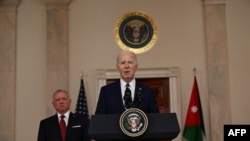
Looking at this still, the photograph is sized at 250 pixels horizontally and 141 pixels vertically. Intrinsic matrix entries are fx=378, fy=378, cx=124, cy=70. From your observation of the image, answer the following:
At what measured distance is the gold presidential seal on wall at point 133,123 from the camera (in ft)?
6.37

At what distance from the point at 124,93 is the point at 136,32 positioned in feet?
19.8

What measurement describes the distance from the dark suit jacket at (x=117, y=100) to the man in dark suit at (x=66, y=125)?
1.82m

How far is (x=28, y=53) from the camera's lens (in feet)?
26.9

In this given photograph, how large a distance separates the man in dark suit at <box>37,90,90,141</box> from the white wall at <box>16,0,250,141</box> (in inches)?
142

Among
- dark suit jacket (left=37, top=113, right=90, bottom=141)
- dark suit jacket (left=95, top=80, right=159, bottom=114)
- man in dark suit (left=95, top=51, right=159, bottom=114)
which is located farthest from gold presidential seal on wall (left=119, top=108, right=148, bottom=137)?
dark suit jacket (left=37, top=113, right=90, bottom=141)

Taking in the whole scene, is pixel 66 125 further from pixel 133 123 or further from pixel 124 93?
pixel 133 123

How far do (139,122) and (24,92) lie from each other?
6506 millimetres

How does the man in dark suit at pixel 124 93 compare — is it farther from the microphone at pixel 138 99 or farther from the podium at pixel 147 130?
the podium at pixel 147 130

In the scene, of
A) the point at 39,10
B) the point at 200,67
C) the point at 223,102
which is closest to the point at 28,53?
the point at 39,10

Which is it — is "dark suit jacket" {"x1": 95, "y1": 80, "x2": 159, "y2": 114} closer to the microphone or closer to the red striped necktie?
the microphone

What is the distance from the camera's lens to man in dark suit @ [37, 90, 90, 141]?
4191mm

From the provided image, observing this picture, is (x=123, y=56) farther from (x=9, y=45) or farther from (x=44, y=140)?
(x=9, y=45)

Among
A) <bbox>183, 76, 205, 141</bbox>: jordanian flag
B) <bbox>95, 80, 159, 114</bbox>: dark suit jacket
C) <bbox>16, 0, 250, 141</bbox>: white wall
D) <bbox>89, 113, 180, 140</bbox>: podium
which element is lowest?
<bbox>183, 76, 205, 141</bbox>: jordanian flag

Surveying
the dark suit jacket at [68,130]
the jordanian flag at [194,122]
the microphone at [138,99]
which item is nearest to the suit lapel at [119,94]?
the microphone at [138,99]
